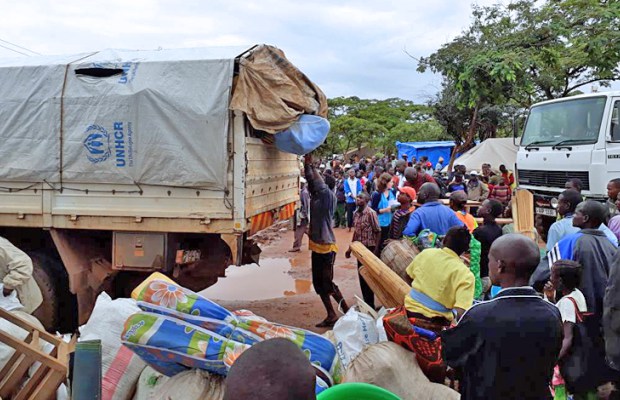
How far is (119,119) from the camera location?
188 inches

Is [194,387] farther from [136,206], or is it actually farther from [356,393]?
[136,206]

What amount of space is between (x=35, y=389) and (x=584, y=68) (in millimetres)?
15873

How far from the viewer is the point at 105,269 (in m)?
5.21

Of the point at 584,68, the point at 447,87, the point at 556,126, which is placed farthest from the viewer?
the point at 447,87

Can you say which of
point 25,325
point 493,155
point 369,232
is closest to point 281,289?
point 369,232

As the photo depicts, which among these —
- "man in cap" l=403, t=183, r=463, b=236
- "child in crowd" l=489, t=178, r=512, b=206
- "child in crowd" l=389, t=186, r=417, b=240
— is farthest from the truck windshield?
"man in cap" l=403, t=183, r=463, b=236

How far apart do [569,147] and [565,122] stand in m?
0.59

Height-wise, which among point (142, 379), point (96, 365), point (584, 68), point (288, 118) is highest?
point (584, 68)

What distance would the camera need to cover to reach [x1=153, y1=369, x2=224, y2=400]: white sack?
2.57 meters

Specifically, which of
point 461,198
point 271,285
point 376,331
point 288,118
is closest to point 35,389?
point 376,331

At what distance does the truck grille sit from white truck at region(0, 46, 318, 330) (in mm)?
4978

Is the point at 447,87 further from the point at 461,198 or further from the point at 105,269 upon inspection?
the point at 105,269

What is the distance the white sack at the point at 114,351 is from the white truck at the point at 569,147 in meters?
6.52

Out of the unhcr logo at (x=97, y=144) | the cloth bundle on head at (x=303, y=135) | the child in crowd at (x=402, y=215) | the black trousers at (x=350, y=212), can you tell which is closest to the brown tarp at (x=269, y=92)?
the cloth bundle on head at (x=303, y=135)
